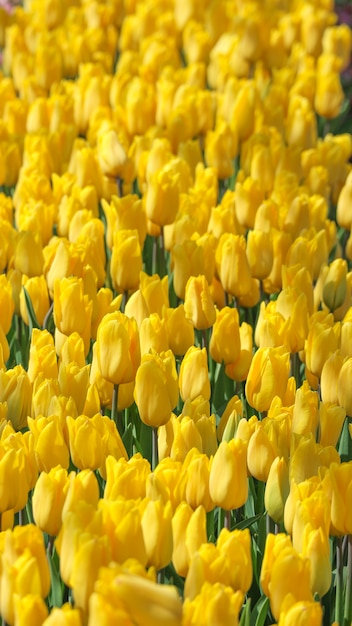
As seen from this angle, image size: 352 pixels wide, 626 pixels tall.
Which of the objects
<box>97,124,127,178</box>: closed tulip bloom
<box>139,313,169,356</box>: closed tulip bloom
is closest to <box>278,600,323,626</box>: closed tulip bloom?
<box>139,313,169,356</box>: closed tulip bloom

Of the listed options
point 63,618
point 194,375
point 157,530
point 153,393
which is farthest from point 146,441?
point 63,618

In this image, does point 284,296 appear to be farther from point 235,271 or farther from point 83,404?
point 83,404

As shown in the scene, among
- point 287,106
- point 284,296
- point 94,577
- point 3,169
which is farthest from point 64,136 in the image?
point 94,577

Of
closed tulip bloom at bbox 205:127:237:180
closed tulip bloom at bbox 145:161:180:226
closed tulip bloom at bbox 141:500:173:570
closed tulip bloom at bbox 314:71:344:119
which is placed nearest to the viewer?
closed tulip bloom at bbox 141:500:173:570

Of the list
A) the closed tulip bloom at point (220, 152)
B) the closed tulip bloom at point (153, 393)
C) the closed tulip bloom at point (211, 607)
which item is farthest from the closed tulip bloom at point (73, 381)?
the closed tulip bloom at point (220, 152)

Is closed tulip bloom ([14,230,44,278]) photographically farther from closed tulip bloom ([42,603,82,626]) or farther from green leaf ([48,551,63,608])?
closed tulip bloom ([42,603,82,626])

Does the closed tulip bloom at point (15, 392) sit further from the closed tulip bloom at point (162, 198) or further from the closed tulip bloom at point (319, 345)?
the closed tulip bloom at point (162, 198)

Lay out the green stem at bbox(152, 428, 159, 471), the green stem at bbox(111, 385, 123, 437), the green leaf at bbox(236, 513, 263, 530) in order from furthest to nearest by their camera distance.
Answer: the green stem at bbox(111, 385, 123, 437), the green stem at bbox(152, 428, 159, 471), the green leaf at bbox(236, 513, 263, 530)
